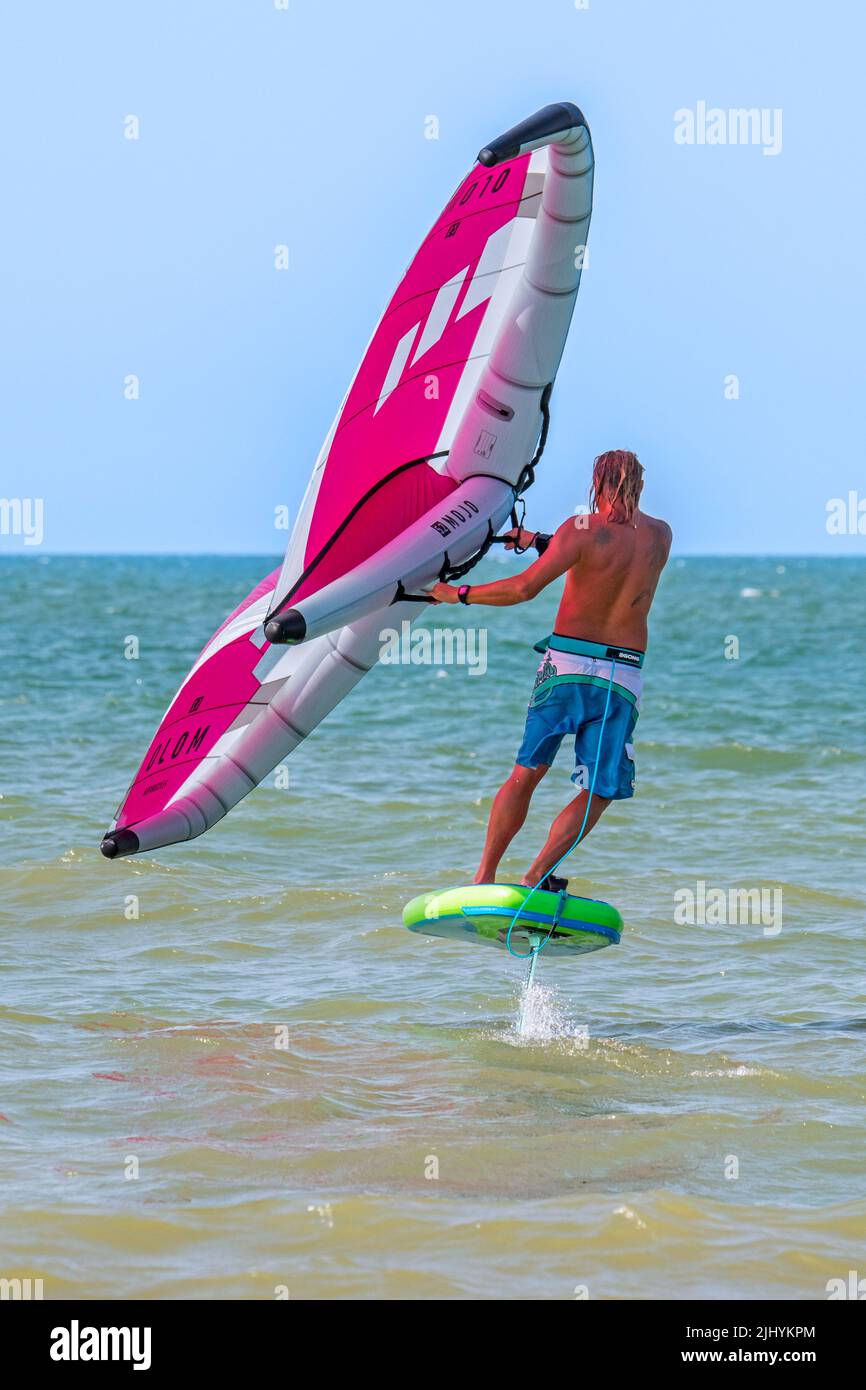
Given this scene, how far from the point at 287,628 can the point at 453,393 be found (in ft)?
5.07

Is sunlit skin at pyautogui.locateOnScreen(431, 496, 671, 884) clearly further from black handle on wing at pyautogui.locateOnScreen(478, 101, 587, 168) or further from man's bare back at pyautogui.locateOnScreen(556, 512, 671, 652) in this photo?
black handle on wing at pyautogui.locateOnScreen(478, 101, 587, 168)

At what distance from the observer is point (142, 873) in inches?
426

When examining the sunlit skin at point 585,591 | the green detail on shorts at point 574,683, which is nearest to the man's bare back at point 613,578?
the sunlit skin at point 585,591

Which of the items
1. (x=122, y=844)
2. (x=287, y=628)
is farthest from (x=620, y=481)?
(x=122, y=844)

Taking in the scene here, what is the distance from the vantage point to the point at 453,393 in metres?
7.37

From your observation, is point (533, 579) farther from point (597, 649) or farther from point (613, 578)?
point (597, 649)

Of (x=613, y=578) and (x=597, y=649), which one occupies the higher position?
(x=613, y=578)

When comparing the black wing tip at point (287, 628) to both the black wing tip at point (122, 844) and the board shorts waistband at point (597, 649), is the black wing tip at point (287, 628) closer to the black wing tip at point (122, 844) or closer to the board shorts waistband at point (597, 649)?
the board shorts waistband at point (597, 649)

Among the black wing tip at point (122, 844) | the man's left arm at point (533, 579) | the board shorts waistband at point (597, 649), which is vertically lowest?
the black wing tip at point (122, 844)

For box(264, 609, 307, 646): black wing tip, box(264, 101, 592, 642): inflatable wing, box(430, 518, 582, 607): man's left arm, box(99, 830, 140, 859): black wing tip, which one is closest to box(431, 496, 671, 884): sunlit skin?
box(430, 518, 582, 607): man's left arm

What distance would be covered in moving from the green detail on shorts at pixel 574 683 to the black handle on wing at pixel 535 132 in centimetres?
198

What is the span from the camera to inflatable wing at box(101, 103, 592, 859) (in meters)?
6.84

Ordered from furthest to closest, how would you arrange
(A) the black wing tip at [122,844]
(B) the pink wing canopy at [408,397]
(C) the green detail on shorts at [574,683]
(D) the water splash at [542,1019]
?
(A) the black wing tip at [122,844], (D) the water splash at [542,1019], (B) the pink wing canopy at [408,397], (C) the green detail on shorts at [574,683]

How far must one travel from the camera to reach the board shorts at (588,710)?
6641 mm
